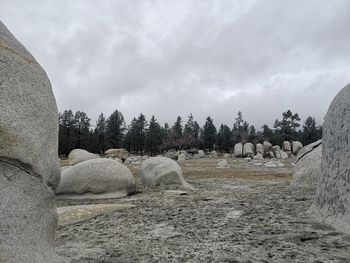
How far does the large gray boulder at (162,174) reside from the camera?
1398 cm

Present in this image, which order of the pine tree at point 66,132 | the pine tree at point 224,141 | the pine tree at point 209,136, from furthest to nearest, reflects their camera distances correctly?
the pine tree at point 209,136 < the pine tree at point 224,141 < the pine tree at point 66,132

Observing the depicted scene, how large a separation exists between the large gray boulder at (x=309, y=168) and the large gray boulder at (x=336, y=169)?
5700 mm

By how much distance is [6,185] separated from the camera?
4.15m

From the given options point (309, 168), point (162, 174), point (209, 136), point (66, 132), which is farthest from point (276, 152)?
point (162, 174)

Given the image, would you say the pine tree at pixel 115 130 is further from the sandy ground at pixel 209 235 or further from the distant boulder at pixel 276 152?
the sandy ground at pixel 209 235

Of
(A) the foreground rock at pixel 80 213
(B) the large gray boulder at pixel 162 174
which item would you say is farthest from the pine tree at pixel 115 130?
(A) the foreground rock at pixel 80 213

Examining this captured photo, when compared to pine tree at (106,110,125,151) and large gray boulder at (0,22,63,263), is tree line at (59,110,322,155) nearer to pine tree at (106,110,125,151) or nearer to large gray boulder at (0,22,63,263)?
pine tree at (106,110,125,151)

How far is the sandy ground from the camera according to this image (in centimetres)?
520

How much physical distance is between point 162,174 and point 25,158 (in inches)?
388

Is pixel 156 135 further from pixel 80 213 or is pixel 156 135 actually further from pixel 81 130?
pixel 80 213

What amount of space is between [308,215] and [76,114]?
88.3 meters

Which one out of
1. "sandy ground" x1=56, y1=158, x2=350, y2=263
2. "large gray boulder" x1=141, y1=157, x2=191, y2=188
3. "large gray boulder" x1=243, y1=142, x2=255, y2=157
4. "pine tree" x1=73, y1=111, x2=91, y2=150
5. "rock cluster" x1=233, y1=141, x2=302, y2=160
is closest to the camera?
"sandy ground" x1=56, y1=158, x2=350, y2=263

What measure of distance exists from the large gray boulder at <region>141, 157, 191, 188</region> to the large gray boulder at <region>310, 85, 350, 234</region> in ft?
23.0

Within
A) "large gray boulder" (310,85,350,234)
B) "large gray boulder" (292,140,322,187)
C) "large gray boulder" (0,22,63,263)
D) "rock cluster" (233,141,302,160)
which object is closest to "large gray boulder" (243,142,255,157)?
"rock cluster" (233,141,302,160)
